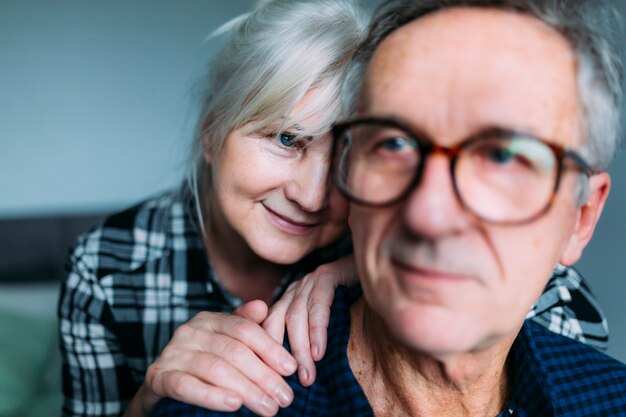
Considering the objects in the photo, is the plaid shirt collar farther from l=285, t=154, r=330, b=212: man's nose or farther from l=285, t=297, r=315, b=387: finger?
l=285, t=154, r=330, b=212: man's nose

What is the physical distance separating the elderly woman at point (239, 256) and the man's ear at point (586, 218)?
1.31ft

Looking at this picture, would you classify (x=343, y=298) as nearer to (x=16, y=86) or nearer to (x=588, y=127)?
(x=588, y=127)

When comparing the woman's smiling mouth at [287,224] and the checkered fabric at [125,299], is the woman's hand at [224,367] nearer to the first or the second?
the woman's smiling mouth at [287,224]

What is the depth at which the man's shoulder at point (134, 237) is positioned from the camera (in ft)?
5.64

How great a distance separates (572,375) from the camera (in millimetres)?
1190

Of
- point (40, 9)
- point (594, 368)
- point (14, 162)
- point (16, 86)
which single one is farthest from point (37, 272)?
point (594, 368)

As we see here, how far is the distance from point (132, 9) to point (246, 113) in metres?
1.33

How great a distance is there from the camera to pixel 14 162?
2553 mm

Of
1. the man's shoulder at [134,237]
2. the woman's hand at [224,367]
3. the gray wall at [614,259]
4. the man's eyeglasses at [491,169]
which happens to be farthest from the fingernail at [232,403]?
the gray wall at [614,259]

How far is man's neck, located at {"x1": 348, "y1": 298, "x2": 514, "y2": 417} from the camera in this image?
3.52 ft

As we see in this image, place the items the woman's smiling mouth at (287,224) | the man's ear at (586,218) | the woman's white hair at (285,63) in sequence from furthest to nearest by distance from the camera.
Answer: the woman's smiling mouth at (287,224) → the woman's white hair at (285,63) → the man's ear at (586,218)

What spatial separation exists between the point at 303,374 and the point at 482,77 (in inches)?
20.9

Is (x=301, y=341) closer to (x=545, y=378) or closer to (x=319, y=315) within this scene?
(x=319, y=315)

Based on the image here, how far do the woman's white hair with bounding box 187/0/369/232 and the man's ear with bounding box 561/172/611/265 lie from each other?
472mm
